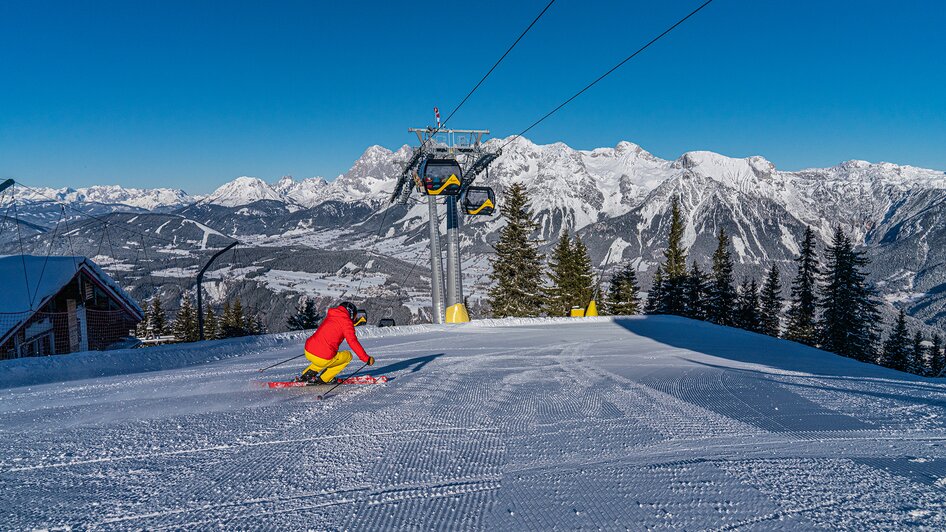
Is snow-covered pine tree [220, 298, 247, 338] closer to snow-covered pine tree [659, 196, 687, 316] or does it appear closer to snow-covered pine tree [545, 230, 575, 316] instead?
snow-covered pine tree [545, 230, 575, 316]

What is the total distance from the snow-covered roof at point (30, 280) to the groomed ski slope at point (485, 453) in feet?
40.2

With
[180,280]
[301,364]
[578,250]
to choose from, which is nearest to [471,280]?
[180,280]

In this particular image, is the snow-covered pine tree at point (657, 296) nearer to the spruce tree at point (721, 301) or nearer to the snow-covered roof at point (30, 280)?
the spruce tree at point (721, 301)

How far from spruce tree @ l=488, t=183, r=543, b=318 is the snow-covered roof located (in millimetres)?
23183

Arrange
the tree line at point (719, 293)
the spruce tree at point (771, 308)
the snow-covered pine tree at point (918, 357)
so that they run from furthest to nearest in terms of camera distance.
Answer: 1. the spruce tree at point (771, 308)
2. the snow-covered pine tree at point (918, 357)
3. the tree line at point (719, 293)

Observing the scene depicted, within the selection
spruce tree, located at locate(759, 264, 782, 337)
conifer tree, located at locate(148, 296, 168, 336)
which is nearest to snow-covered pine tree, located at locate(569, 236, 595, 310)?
spruce tree, located at locate(759, 264, 782, 337)

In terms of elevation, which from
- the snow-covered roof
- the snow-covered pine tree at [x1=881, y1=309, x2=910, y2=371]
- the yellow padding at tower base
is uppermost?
the snow-covered roof

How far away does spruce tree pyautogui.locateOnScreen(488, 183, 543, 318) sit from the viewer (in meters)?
35.6

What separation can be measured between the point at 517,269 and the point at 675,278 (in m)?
18.5

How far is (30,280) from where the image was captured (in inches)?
704

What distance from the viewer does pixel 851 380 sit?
7297mm

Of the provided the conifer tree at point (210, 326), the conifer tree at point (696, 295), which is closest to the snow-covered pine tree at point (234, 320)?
the conifer tree at point (210, 326)

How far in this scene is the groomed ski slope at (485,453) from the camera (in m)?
3.11

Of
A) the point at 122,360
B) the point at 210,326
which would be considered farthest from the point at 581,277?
the point at 122,360
